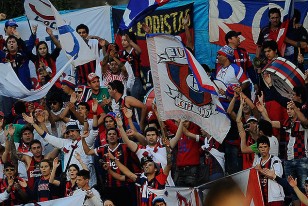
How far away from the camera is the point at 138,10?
20.4 m

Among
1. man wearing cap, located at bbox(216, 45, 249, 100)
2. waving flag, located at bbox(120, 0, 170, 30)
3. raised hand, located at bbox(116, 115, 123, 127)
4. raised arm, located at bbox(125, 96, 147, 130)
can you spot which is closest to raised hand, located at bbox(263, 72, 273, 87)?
man wearing cap, located at bbox(216, 45, 249, 100)

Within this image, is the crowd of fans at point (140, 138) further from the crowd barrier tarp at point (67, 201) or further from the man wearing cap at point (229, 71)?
the crowd barrier tarp at point (67, 201)

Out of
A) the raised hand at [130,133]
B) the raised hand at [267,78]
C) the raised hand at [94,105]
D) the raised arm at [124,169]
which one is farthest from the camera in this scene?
the raised hand at [94,105]

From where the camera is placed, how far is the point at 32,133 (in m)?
21.4

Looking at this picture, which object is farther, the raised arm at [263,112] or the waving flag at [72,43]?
the waving flag at [72,43]

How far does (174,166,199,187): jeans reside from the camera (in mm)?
20328

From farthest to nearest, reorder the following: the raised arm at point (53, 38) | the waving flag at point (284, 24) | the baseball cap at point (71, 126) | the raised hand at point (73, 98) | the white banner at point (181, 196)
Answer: the raised arm at point (53, 38), the raised hand at point (73, 98), the waving flag at point (284, 24), the baseball cap at point (71, 126), the white banner at point (181, 196)

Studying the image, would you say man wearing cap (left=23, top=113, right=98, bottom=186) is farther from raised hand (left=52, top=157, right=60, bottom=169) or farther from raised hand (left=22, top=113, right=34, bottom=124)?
raised hand (left=52, top=157, right=60, bottom=169)

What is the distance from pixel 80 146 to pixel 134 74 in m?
2.99

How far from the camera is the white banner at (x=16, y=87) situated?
2134cm

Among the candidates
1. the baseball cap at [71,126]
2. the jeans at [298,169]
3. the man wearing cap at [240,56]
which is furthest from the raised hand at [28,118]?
the jeans at [298,169]

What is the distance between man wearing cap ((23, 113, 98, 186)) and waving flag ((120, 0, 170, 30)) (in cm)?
162

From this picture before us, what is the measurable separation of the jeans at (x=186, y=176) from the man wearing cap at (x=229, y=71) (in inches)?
52.9

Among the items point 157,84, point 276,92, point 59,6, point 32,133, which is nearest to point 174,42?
point 157,84
